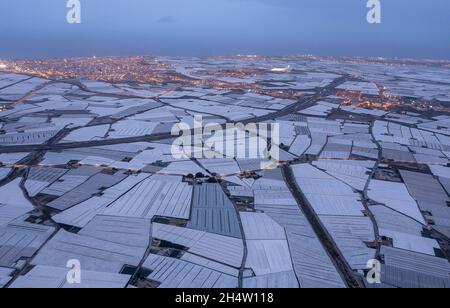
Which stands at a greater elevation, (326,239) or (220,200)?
(220,200)

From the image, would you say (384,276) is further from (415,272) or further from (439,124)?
(439,124)

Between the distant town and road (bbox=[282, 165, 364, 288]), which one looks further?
the distant town

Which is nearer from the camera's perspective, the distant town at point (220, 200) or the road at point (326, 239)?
the road at point (326, 239)

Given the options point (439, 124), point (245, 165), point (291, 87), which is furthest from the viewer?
point (291, 87)

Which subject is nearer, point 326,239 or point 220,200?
point 326,239

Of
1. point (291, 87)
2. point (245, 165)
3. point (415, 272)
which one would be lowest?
point (415, 272)
